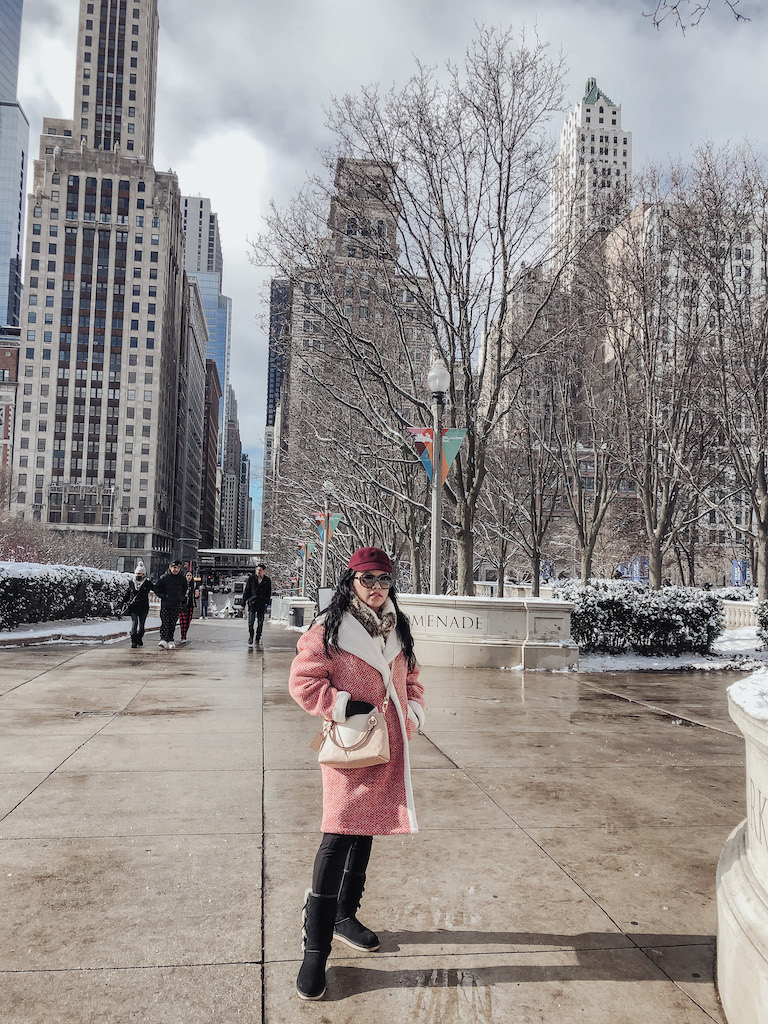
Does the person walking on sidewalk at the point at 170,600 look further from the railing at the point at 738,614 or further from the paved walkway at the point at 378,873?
the railing at the point at 738,614

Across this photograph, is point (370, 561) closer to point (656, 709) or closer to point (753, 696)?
point (753, 696)

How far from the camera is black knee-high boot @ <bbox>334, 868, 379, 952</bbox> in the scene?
124 inches

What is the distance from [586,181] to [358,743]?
672 inches

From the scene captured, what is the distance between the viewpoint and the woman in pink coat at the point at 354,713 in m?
2.96

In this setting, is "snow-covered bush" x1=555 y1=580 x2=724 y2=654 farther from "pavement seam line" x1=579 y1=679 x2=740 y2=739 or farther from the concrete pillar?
the concrete pillar

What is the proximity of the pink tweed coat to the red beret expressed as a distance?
22 centimetres

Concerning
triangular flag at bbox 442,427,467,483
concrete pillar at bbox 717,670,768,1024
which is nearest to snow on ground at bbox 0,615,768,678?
triangular flag at bbox 442,427,467,483

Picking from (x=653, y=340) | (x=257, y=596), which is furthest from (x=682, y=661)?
(x=653, y=340)

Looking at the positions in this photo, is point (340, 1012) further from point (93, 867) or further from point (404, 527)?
point (404, 527)

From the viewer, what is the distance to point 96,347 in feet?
391

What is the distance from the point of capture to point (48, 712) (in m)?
7.84

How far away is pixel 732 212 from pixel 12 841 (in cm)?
1842

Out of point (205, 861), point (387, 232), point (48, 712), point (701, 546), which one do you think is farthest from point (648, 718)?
A: point (701, 546)

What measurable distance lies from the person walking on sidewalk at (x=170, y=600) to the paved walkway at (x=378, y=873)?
7252mm
